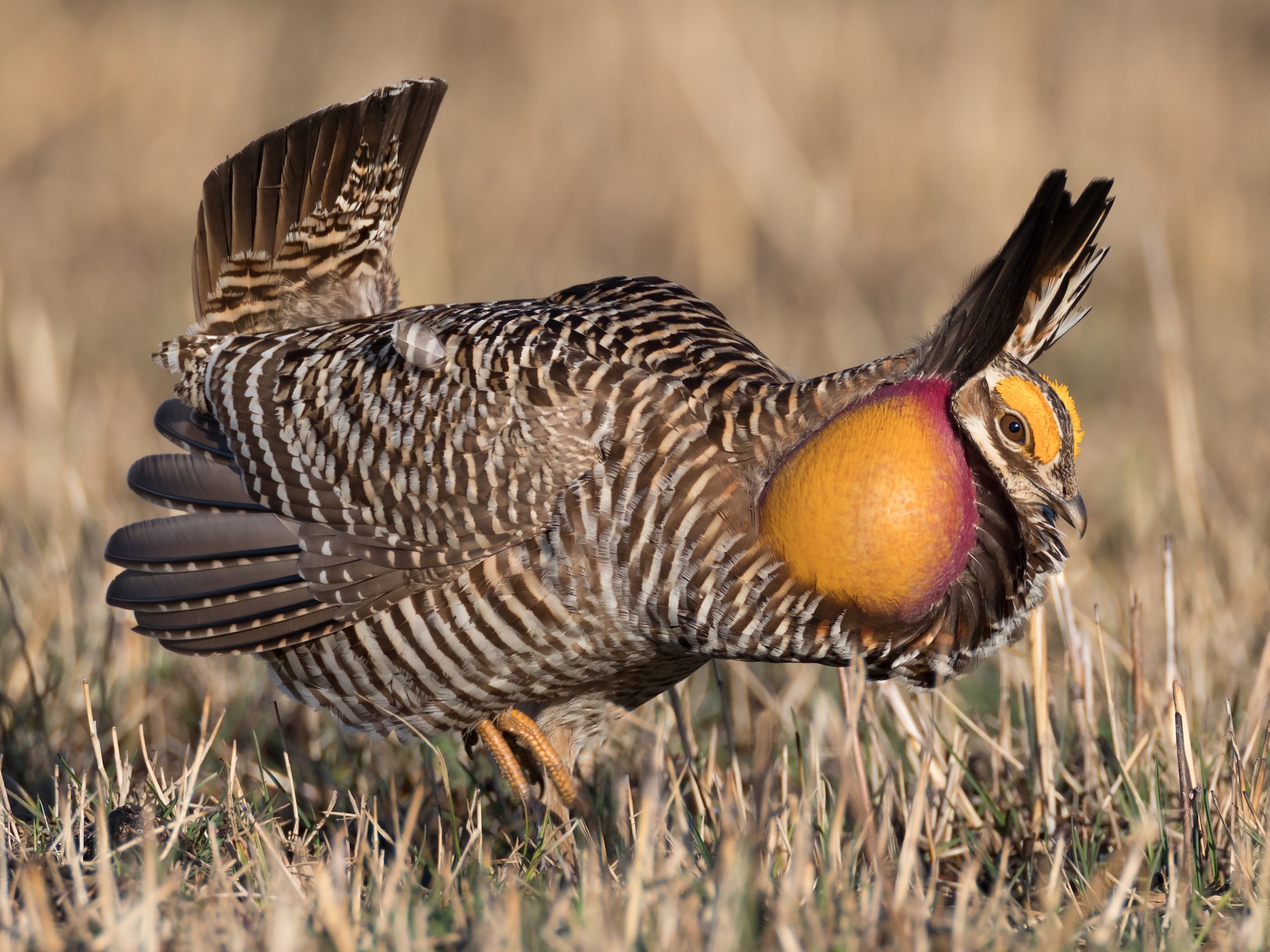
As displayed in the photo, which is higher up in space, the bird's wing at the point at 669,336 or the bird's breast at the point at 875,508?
the bird's wing at the point at 669,336

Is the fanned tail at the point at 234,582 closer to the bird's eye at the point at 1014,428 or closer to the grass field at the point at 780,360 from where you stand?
the grass field at the point at 780,360

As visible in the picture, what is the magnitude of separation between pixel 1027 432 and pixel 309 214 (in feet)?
6.30

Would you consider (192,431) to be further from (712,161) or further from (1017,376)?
(712,161)

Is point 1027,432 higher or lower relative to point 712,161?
lower

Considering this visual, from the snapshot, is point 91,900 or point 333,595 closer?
point 91,900

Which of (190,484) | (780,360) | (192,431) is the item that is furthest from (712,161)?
(190,484)

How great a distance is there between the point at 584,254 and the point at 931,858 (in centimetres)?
587

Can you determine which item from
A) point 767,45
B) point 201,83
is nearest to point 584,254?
point 767,45

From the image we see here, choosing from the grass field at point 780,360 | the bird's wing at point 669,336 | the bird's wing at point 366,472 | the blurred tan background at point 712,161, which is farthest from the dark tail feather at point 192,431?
the blurred tan background at point 712,161

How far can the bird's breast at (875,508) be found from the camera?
2.67m

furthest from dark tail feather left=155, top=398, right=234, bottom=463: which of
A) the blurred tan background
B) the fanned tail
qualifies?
the blurred tan background

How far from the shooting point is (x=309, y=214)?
3.74m

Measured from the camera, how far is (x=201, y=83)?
9.07 metres

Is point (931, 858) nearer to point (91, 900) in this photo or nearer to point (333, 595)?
point (333, 595)
